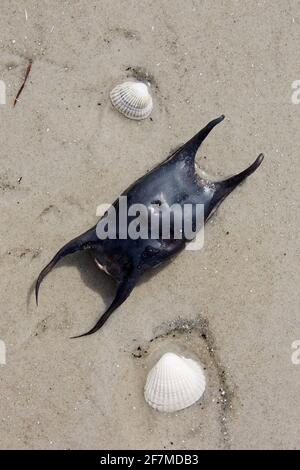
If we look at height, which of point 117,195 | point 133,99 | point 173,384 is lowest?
point 173,384

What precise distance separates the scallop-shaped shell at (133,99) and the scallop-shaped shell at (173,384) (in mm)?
1146

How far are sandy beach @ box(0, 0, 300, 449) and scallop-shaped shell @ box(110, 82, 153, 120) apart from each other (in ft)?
0.16

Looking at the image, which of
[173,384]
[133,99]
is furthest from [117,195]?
[173,384]

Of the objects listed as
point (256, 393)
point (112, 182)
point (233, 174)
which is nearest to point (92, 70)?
point (112, 182)

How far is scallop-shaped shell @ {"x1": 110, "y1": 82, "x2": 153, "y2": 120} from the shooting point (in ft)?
9.00

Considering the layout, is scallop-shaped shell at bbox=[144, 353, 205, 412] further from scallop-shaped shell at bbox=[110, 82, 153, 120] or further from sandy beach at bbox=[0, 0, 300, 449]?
scallop-shaped shell at bbox=[110, 82, 153, 120]

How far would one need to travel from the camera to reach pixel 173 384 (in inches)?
109

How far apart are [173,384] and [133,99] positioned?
1339mm

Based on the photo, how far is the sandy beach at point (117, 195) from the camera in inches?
111

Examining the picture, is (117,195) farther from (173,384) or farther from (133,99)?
(173,384)

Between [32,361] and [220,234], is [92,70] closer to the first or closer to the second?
[220,234]

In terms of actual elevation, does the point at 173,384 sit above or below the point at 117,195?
below

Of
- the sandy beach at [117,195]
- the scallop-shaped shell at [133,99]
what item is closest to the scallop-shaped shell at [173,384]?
the sandy beach at [117,195]

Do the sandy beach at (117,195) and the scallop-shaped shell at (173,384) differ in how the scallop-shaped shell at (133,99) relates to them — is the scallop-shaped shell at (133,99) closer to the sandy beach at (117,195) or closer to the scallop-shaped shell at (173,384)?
the sandy beach at (117,195)
